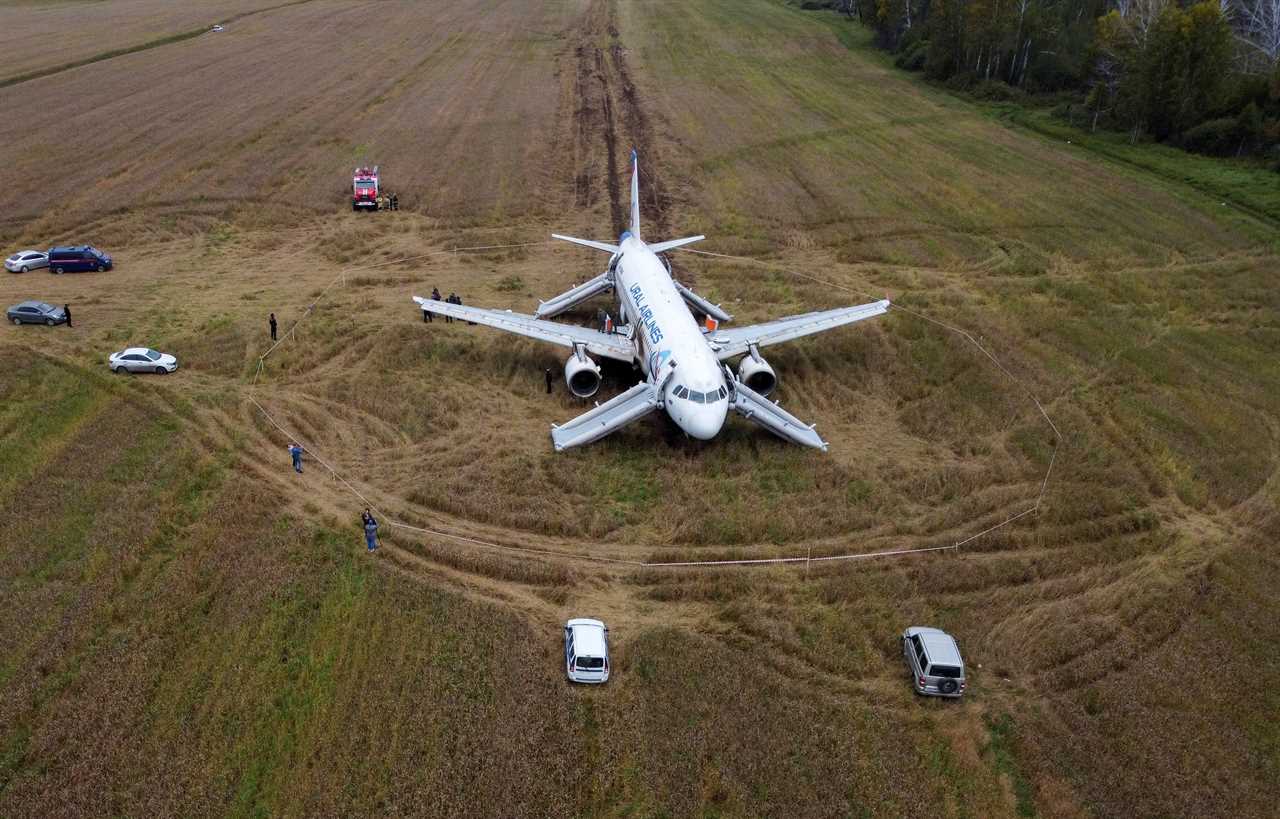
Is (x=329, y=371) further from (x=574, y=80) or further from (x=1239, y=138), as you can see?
(x=1239, y=138)

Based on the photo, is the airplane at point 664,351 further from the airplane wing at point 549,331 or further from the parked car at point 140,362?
the parked car at point 140,362

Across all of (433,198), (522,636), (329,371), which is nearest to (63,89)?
(433,198)

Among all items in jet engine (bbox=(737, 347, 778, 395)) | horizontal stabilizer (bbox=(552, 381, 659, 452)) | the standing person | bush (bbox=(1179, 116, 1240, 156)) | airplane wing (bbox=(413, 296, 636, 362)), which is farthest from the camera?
bush (bbox=(1179, 116, 1240, 156))

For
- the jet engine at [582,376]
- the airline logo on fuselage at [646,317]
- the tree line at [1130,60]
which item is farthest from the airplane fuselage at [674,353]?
the tree line at [1130,60]

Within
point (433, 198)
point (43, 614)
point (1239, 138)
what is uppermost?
point (1239, 138)

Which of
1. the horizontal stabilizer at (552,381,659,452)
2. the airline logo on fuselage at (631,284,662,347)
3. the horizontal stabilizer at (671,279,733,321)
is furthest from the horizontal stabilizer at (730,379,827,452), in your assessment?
the horizontal stabilizer at (671,279,733,321)

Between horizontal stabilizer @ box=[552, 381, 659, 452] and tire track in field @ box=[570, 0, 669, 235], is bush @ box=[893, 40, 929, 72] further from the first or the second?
horizontal stabilizer @ box=[552, 381, 659, 452]

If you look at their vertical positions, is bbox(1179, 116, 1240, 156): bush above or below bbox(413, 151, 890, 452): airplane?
above
